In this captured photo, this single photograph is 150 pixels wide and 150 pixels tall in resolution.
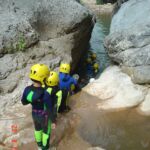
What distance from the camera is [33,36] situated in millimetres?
12250

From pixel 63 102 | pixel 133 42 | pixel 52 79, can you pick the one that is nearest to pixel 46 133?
pixel 52 79

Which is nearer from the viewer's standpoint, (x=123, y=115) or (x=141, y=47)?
(x=123, y=115)

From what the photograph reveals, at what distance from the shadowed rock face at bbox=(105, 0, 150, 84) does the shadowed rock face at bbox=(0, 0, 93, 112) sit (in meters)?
1.46

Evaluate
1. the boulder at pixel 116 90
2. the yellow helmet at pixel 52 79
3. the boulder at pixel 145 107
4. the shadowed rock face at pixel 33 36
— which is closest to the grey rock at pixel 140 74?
the boulder at pixel 116 90

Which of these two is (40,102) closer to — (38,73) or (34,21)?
(38,73)

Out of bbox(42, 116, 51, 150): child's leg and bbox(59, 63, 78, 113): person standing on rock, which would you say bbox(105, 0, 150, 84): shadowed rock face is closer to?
bbox(59, 63, 78, 113): person standing on rock

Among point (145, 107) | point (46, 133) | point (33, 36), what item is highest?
point (33, 36)

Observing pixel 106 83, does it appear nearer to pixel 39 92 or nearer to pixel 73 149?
pixel 73 149

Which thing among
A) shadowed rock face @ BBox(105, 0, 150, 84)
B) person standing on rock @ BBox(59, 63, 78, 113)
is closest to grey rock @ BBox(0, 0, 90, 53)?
shadowed rock face @ BBox(105, 0, 150, 84)

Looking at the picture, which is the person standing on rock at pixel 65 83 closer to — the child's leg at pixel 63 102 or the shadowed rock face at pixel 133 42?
the child's leg at pixel 63 102

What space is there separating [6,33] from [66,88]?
119 inches

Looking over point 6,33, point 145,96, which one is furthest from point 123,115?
point 6,33

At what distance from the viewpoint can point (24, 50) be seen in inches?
471

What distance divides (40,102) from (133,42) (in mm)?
6617
